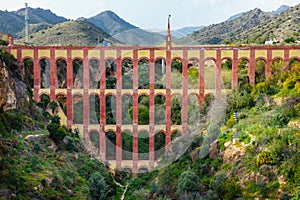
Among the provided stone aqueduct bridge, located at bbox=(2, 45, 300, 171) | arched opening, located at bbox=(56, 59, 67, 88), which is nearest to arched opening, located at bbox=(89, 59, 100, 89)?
arched opening, located at bbox=(56, 59, 67, 88)

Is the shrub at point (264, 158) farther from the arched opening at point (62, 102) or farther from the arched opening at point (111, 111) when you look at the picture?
the arched opening at point (62, 102)

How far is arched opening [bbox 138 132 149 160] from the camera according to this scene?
137 feet

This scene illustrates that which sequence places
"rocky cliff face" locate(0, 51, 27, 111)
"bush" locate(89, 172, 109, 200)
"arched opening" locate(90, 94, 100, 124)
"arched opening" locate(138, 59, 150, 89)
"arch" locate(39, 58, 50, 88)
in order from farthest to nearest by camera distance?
"arched opening" locate(138, 59, 150, 89) < "arch" locate(39, 58, 50, 88) < "arched opening" locate(90, 94, 100, 124) < "rocky cliff face" locate(0, 51, 27, 111) < "bush" locate(89, 172, 109, 200)

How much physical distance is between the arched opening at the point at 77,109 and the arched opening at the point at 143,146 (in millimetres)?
5455

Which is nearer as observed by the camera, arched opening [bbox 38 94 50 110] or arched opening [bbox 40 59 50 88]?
arched opening [bbox 38 94 50 110]

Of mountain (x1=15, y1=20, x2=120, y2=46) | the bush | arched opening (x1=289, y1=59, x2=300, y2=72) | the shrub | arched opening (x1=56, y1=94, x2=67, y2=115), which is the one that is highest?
mountain (x1=15, y1=20, x2=120, y2=46)

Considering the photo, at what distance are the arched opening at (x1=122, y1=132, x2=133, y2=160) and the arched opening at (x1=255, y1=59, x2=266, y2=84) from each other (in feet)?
39.9

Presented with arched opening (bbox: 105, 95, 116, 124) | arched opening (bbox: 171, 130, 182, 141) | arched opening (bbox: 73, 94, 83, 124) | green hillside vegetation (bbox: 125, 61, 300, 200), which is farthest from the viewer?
arched opening (bbox: 105, 95, 116, 124)

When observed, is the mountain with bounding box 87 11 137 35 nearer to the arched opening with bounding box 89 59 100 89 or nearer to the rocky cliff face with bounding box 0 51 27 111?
the arched opening with bounding box 89 59 100 89

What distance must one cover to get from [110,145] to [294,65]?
664 inches

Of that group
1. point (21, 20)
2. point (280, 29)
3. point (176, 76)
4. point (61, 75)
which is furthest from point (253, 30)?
point (21, 20)

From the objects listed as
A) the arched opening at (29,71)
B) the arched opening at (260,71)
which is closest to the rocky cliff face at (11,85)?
the arched opening at (29,71)

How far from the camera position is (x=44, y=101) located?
1626 inches

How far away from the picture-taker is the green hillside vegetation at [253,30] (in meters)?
63.0
